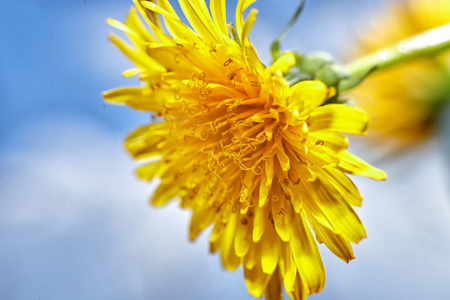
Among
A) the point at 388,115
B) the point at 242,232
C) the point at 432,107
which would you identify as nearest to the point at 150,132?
the point at 242,232

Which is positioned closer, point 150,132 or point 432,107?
point 150,132

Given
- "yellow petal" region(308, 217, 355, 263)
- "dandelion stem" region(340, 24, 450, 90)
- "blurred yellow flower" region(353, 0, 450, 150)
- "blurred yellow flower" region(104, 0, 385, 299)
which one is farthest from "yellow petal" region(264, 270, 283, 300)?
"blurred yellow flower" region(353, 0, 450, 150)

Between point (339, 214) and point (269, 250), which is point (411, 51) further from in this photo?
point (269, 250)

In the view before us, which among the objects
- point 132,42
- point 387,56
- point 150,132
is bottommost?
point 387,56

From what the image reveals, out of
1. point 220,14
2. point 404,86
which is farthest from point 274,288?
point 404,86

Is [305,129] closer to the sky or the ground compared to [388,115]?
closer to the sky

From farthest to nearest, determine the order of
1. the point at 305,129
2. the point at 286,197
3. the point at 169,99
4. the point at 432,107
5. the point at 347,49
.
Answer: the point at 347,49
the point at 432,107
the point at 169,99
the point at 286,197
the point at 305,129

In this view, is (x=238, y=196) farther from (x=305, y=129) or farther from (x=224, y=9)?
(x=224, y=9)
